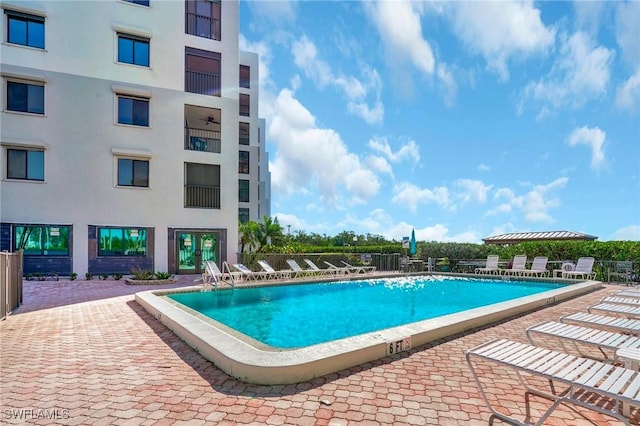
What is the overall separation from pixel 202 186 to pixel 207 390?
1622cm

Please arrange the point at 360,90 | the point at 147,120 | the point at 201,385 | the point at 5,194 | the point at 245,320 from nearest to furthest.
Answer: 1. the point at 201,385
2. the point at 245,320
3. the point at 5,194
4. the point at 360,90
5. the point at 147,120

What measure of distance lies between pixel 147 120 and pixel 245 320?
13745 millimetres

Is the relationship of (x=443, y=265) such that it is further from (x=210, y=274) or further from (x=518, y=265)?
(x=210, y=274)

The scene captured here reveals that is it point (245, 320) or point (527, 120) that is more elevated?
point (527, 120)

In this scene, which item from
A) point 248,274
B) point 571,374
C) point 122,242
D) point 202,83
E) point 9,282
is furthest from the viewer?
point 202,83

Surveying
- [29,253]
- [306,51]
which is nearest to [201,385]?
[306,51]

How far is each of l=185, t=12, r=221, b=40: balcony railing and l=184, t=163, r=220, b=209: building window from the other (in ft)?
23.9

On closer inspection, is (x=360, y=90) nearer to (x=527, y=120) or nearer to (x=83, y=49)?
(x=527, y=120)

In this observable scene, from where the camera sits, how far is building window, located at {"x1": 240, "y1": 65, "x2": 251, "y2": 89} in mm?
31625

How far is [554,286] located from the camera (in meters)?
13.8

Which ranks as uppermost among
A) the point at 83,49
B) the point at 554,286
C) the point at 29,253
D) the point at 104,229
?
the point at 83,49

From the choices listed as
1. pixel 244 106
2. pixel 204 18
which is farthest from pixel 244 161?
pixel 204 18

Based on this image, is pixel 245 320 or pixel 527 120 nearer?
pixel 245 320

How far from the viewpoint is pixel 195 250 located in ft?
60.5
